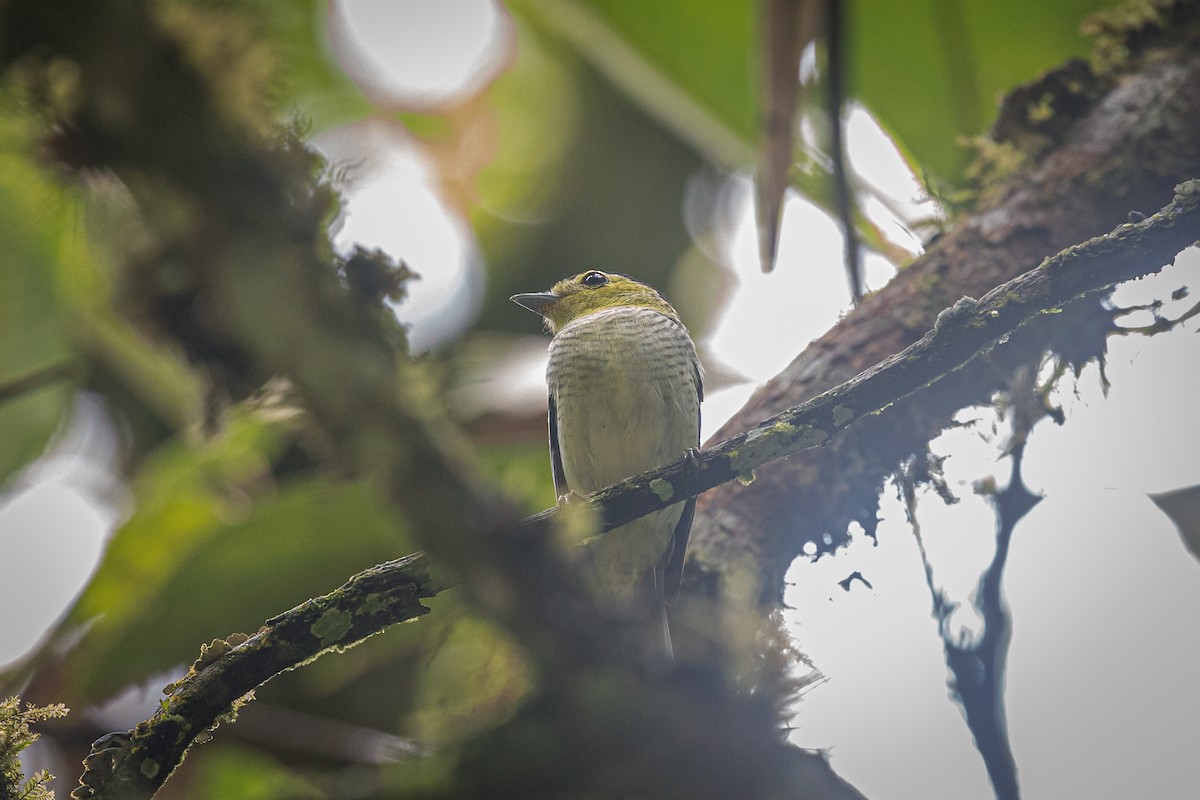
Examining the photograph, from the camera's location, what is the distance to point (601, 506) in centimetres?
227

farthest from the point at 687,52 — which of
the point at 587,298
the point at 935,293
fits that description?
the point at 935,293

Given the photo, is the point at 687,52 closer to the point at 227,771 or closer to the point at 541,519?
the point at 541,519

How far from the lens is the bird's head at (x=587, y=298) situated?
4402 millimetres

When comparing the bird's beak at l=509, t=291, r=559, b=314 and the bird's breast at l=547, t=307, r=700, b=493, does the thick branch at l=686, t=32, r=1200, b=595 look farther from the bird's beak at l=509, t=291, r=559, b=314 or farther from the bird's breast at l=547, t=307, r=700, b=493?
the bird's beak at l=509, t=291, r=559, b=314

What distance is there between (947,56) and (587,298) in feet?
6.52

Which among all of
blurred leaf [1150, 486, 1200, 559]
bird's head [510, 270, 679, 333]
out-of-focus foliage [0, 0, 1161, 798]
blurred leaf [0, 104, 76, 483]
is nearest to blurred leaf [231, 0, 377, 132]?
out-of-focus foliage [0, 0, 1161, 798]

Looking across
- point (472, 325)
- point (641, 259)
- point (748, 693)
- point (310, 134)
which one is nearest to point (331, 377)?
point (310, 134)

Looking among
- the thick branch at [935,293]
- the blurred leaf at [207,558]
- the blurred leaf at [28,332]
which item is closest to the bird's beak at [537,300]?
the blurred leaf at [207,558]

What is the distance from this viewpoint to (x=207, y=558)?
440 cm

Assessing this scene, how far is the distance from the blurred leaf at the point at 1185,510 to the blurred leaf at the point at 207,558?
2920 millimetres

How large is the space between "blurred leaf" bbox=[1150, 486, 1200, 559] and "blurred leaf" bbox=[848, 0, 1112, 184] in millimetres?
2002

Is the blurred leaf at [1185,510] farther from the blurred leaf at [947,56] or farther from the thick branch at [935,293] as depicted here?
the blurred leaf at [947,56]

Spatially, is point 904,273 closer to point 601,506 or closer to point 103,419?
point 601,506

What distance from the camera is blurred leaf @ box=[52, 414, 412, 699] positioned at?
424 centimetres
